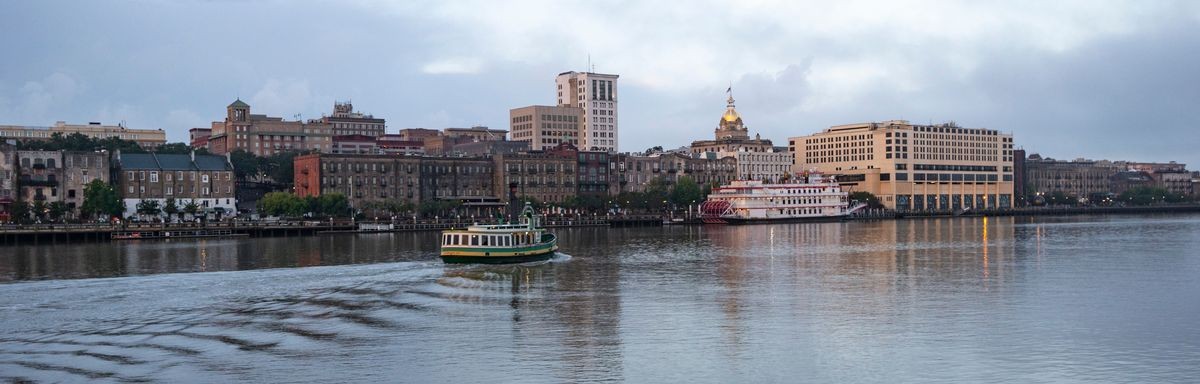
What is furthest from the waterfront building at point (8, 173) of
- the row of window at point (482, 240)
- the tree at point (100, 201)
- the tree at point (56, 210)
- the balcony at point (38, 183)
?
the row of window at point (482, 240)

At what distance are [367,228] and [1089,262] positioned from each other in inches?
3431

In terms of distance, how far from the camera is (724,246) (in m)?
107

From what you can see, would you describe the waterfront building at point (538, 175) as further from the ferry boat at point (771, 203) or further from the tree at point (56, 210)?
the tree at point (56, 210)

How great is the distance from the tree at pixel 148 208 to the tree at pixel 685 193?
7884 centimetres

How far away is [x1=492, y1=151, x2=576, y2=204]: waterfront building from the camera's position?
563 ft

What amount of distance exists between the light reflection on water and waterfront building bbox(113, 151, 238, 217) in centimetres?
6128

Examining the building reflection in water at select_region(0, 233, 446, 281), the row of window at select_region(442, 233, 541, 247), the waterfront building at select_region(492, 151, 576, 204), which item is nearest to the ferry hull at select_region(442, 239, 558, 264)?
the row of window at select_region(442, 233, 541, 247)

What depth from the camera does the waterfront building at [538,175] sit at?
563 ft

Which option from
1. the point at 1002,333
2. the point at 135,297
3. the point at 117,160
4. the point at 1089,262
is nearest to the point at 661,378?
the point at 1002,333

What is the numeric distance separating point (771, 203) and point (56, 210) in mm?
105750

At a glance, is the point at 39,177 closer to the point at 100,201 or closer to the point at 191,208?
the point at 100,201

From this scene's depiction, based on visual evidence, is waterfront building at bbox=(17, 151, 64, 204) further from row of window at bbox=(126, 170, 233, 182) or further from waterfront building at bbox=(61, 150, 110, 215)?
row of window at bbox=(126, 170, 233, 182)

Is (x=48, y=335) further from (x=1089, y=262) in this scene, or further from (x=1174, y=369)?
(x=1089, y=262)

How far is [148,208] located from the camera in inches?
5418
